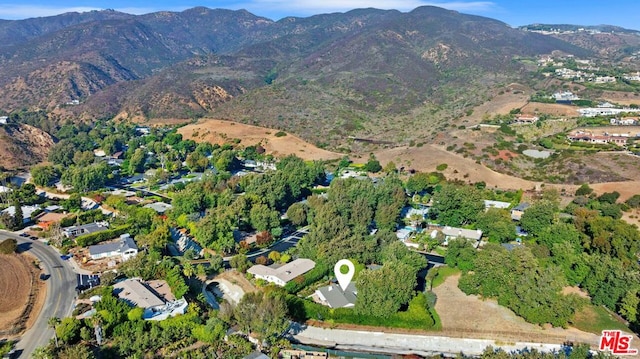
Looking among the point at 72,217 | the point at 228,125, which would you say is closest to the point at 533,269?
the point at 72,217

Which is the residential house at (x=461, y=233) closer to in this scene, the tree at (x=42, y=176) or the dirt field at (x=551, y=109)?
the tree at (x=42, y=176)

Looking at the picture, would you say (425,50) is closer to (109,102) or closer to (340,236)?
(109,102)

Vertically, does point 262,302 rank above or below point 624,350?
above

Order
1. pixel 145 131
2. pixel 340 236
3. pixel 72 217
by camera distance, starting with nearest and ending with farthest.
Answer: pixel 340 236 → pixel 72 217 → pixel 145 131

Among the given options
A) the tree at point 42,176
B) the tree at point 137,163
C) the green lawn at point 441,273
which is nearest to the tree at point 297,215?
the green lawn at point 441,273

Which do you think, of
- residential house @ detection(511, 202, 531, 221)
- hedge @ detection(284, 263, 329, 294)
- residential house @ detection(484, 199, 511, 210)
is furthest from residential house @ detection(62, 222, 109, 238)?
residential house @ detection(511, 202, 531, 221)

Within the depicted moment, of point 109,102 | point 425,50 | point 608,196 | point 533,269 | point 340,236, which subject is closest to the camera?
point 533,269
